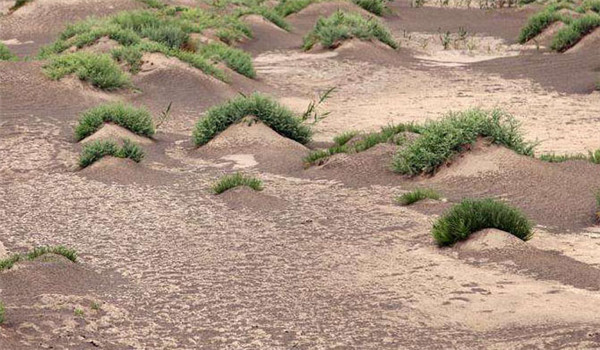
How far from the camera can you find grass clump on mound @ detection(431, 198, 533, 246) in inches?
417

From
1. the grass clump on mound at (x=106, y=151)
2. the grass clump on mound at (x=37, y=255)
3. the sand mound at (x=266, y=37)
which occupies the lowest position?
the sand mound at (x=266, y=37)

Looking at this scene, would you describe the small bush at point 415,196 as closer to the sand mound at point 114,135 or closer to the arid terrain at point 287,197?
the arid terrain at point 287,197

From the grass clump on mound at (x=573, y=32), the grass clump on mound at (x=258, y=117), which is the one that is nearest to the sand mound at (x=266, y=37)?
the grass clump on mound at (x=573, y=32)

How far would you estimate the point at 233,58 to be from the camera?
22.0 m

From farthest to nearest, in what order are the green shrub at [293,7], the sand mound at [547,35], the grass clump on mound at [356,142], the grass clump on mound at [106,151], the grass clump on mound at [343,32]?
the green shrub at [293,7] < the sand mound at [547,35] < the grass clump on mound at [343,32] < the grass clump on mound at [356,142] < the grass clump on mound at [106,151]

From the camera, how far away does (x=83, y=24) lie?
2325 centimetres

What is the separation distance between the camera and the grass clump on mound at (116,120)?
51.1 feet

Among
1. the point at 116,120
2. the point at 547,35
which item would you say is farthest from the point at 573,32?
the point at 116,120

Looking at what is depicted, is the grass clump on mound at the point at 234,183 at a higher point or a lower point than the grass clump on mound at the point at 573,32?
higher

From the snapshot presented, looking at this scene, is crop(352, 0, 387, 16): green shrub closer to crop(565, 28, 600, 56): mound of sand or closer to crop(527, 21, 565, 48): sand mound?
crop(527, 21, 565, 48): sand mound

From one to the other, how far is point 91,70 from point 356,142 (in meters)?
5.69

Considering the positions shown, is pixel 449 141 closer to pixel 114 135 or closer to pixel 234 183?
pixel 234 183

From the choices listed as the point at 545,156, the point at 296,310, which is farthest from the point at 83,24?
the point at 296,310

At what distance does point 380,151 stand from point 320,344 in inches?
258
